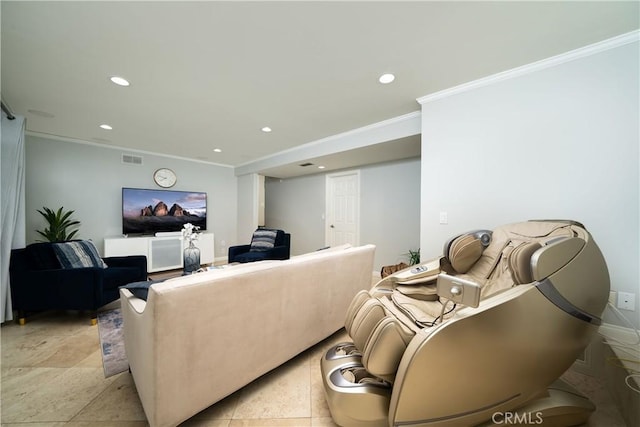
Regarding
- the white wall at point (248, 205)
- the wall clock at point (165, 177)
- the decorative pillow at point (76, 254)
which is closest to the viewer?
the decorative pillow at point (76, 254)

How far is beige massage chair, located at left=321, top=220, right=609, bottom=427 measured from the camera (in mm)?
931

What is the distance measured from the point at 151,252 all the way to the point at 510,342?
15.8 feet

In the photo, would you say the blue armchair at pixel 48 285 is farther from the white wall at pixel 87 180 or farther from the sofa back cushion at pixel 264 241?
the sofa back cushion at pixel 264 241

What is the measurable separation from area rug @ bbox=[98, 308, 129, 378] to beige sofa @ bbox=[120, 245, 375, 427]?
0.48m

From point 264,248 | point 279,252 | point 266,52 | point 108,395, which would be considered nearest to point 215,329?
point 108,395

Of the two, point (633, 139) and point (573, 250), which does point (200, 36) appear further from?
point (633, 139)

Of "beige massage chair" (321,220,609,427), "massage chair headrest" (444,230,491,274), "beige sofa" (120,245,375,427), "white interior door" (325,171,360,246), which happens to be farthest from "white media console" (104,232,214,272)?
"massage chair headrest" (444,230,491,274)

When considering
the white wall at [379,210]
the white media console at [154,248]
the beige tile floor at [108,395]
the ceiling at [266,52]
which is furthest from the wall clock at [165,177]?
the beige tile floor at [108,395]

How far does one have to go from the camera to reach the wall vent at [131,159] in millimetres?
4070

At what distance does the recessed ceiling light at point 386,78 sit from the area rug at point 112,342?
3.01 m

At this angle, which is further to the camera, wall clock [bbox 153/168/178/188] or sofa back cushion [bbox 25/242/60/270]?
wall clock [bbox 153/168/178/188]

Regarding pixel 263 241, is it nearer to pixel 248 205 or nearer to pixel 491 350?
pixel 248 205

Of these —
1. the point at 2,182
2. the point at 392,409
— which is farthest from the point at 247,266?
the point at 2,182

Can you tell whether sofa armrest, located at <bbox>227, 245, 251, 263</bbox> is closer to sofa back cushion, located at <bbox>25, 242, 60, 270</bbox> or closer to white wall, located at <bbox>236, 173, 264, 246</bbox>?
white wall, located at <bbox>236, 173, 264, 246</bbox>
